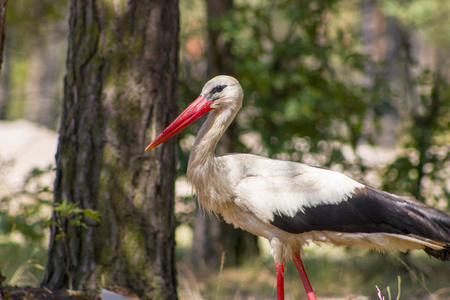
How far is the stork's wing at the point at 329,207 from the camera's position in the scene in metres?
3.24

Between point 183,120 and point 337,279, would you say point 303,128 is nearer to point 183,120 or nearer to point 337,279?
point 337,279

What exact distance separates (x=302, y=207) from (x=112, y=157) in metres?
1.37

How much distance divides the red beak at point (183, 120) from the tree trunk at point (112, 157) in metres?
0.29

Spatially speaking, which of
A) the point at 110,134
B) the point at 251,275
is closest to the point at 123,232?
the point at 110,134

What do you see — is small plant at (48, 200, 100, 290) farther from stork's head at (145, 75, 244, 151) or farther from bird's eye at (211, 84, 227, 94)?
bird's eye at (211, 84, 227, 94)

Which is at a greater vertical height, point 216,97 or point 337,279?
point 216,97

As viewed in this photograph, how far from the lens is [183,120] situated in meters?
3.52

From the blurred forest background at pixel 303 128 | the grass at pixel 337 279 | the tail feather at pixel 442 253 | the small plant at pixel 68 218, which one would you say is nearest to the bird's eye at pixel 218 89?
the small plant at pixel 68 218

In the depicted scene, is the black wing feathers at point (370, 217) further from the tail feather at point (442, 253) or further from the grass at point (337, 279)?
the grass at point (337, 279)

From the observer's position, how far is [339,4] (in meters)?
7.15

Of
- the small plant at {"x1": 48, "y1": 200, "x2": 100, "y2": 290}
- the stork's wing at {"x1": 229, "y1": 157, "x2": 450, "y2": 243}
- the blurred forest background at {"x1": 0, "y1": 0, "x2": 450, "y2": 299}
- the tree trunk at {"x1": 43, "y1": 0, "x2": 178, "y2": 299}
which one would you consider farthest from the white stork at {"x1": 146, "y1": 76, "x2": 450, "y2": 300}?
the blurred forest background at {"x1": 0, "y1": 0, "x2": 450, "y2": 299}

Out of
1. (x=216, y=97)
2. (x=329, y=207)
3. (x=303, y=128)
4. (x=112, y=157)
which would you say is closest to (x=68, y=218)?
(x=112, y=157)

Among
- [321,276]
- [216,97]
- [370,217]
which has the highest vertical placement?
[216,97]

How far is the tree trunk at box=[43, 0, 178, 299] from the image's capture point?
143 inches
